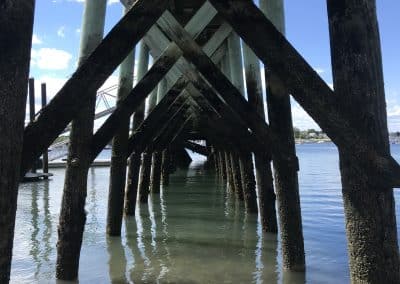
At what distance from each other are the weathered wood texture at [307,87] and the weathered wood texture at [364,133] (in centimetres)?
4

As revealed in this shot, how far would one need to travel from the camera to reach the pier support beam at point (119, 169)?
21.9 ft

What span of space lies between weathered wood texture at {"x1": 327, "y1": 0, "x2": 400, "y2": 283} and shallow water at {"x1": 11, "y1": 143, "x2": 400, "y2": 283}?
2.07 metres

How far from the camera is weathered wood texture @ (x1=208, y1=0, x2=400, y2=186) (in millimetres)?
2738

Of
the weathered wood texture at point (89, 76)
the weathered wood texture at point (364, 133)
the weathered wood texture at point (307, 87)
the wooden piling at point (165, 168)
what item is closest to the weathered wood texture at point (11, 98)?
the weathered wood texture at point (89, 76)

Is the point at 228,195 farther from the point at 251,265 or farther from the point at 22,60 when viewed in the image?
the point at 22,60

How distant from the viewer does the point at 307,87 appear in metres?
2.77

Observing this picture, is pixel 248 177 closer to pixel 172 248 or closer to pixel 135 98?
pixel 172 248

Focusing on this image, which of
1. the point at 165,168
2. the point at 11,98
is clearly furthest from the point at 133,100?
the point at 165,168

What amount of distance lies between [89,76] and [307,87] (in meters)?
1.41

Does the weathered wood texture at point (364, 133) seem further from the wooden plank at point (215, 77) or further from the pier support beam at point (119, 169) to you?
the pier support beam at point (119, 169)

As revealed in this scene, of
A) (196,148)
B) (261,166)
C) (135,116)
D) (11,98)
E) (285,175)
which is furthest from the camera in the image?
(196,148)

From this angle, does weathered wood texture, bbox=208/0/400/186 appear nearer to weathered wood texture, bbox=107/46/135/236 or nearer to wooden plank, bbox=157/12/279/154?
wooden plank, bbox=157/12/279/154

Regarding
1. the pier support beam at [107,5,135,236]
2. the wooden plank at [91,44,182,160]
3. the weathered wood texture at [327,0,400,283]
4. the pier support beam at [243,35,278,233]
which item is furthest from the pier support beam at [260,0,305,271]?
the pier support beam at [107,5,135,236]

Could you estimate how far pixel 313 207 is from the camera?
11172 millimetres
